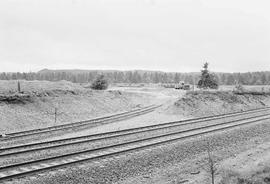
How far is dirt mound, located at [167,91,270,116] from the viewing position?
34781 mm

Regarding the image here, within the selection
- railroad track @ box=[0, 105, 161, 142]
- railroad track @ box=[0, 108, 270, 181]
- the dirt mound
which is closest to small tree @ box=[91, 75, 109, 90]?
the dirt mound

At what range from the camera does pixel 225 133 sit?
70.3 feet

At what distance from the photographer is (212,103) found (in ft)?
125

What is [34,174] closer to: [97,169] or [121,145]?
[97,169]

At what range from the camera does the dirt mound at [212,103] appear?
114 feet

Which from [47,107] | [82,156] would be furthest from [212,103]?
[82,156]

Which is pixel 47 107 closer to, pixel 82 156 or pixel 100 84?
pixel 82 156

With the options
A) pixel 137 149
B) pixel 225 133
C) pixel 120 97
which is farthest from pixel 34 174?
pixel 120 97

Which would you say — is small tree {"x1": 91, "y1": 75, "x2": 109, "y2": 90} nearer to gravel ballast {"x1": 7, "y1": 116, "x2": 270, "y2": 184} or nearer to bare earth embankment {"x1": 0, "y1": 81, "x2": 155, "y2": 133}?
bare earth embankment {"x1": 0, "y1": 81, "x2": 155, "y2": 133}

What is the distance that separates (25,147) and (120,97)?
28302 mm

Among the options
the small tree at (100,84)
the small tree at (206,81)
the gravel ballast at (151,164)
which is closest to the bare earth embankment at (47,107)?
the small tree at (100,84)

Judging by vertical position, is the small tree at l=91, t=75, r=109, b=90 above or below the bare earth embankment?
above

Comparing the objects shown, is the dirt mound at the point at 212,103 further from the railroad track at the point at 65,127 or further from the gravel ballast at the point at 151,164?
the gravel ballast at the point at 151,164

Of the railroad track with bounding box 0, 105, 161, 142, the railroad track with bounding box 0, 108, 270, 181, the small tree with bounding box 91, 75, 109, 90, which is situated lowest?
the railroad track with bounding box 0, 105, 161, 142
